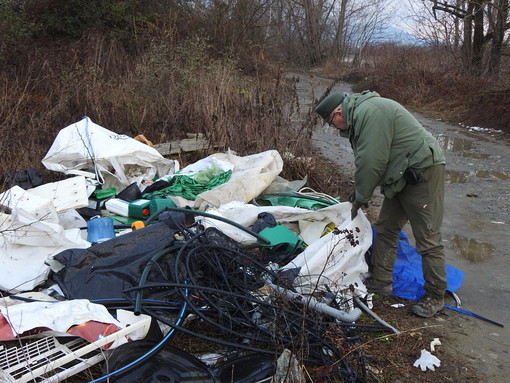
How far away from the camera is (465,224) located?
5.70m

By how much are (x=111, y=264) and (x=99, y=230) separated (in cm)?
82

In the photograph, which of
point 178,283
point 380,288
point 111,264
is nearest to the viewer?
point 178,283

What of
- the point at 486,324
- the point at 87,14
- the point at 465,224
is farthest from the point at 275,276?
the point at 87,14

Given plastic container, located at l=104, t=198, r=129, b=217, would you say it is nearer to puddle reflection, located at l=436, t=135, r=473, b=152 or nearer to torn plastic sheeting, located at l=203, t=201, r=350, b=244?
torn plastic sheeting, located at l=203, t=201, r=350, b=244

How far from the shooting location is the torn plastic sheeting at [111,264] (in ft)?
10.6

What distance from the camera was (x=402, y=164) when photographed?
11.7 ft

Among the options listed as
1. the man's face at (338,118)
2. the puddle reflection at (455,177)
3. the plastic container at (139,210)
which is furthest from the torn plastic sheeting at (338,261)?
the puddle reflection at (455,177)

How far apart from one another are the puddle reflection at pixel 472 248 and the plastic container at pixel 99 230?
138 inches

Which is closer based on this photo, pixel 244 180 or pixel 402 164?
pixel 402 164

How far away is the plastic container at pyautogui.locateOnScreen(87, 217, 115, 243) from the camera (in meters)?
4.10

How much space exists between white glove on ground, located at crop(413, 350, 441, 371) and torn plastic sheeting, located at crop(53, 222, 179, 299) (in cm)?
180

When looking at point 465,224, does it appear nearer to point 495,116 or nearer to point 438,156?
point 438,156

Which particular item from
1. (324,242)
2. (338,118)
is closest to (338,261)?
(324,242)

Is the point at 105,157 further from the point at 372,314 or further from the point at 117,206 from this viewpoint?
the point at 372,314
